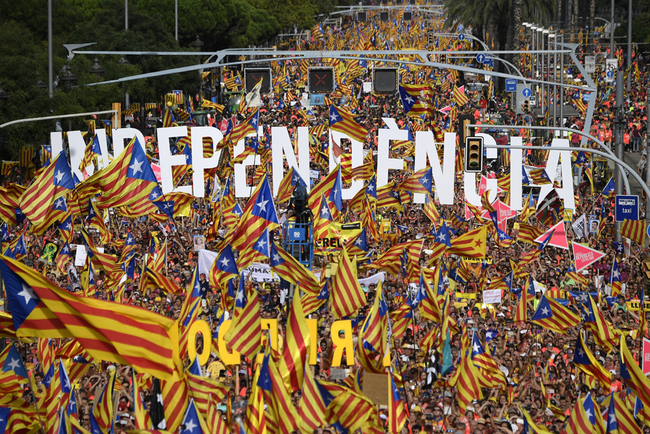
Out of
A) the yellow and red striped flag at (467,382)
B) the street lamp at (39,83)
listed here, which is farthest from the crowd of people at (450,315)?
the street lamp at (39,83)

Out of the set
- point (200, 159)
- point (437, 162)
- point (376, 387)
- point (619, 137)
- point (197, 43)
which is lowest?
point (376, 387)

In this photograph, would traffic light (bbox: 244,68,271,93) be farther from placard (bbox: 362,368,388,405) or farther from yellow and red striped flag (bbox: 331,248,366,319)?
placard (bbox: 362,368,388,405)

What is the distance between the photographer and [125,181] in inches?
895

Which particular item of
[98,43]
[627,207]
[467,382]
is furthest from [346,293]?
[98,43]

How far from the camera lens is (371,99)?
59.4 meters

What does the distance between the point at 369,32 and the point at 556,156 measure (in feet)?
296

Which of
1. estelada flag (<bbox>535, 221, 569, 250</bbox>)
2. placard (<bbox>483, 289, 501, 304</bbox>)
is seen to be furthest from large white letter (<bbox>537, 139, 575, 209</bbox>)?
placard (<bbox>483, 289, 501, 304</bbox>)

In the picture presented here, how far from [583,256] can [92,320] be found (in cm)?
1340

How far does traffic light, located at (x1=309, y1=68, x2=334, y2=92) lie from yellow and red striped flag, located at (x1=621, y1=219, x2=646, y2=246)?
846 cm

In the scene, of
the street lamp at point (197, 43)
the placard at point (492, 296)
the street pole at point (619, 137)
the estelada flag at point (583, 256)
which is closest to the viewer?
the placard at point (492, 296)

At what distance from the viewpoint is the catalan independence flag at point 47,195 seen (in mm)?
21031

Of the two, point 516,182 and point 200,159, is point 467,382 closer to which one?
point 516,182

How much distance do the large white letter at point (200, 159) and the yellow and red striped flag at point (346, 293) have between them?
1425 cm

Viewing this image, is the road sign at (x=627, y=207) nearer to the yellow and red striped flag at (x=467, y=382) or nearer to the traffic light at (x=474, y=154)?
the traffic light at (x=474, y=154)
